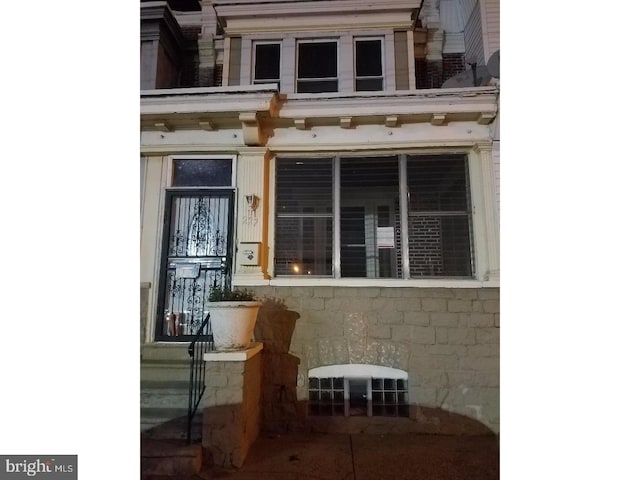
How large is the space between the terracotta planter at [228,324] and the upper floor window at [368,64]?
8.11 feet

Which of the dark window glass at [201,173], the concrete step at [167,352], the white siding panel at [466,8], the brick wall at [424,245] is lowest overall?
the concrete step at [167,352]

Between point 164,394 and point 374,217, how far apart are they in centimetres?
218

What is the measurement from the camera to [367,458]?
7.88 ft

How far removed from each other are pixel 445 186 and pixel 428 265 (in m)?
0.75

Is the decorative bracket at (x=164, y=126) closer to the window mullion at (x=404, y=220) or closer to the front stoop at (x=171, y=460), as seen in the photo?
the window mullion at (x=404, y=220)

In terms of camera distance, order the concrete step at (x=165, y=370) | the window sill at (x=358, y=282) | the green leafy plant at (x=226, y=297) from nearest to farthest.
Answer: the green leafy plant at (x=226, y=297), the concrete step at (x=165, y=370), the window sill at (x=358, y=282)

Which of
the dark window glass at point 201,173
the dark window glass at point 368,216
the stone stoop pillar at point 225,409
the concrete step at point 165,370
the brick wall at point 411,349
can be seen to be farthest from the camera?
the dark window glass at point 201,173

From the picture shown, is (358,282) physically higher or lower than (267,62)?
lower

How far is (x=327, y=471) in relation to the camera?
2242 millimetres

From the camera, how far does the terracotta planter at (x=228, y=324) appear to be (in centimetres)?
245

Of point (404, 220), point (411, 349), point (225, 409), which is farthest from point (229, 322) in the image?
point (404, 220)

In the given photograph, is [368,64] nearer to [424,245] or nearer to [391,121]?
[391,121]

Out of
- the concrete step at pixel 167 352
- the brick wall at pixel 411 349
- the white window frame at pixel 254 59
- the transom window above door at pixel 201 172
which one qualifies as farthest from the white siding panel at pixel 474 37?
the concrete step at pixel 167 352

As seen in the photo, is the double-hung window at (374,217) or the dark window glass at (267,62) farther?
the dark window glass at (267,62)
